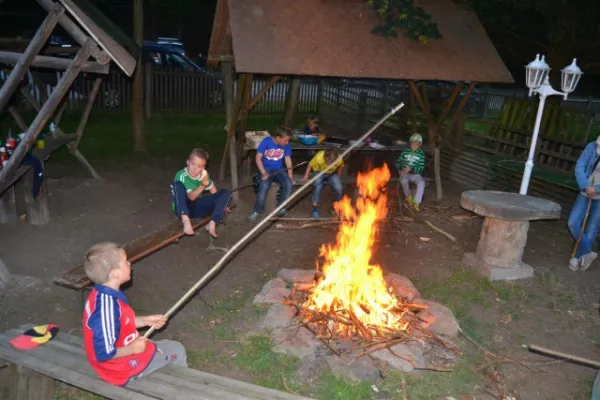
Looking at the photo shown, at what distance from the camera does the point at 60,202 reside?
8.85 m

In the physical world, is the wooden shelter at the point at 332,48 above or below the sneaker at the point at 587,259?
above

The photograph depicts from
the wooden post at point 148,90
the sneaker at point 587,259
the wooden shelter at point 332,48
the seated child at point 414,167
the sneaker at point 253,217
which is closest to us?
the sneaker at point 587,259

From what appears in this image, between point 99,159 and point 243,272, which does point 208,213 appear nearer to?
point 243,272

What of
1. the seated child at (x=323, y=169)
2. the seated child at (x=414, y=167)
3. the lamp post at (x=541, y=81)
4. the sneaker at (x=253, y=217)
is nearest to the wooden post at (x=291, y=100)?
the seated child at (x=323, y=169)

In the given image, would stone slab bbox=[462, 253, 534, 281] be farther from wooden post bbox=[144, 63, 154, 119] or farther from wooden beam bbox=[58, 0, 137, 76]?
wooden post bbox=[144, 63, 154, 119]

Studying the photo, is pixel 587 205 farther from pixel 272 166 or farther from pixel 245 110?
pixel 245 110

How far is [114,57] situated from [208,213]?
2404 mm

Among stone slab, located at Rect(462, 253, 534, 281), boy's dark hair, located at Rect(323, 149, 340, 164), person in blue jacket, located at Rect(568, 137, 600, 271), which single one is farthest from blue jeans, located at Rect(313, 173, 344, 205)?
person in blue jacket, located at Rect(568, 137, 600, 271)

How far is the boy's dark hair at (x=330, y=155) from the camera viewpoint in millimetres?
9047

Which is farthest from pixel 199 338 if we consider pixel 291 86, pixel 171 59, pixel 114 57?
pixel 171 59

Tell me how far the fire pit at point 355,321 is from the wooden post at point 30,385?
6.84ft

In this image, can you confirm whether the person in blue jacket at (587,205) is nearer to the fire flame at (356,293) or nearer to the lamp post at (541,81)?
the lamp post at (541,81)

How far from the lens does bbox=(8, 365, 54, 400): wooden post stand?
13.0 ft

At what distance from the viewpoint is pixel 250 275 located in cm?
692
